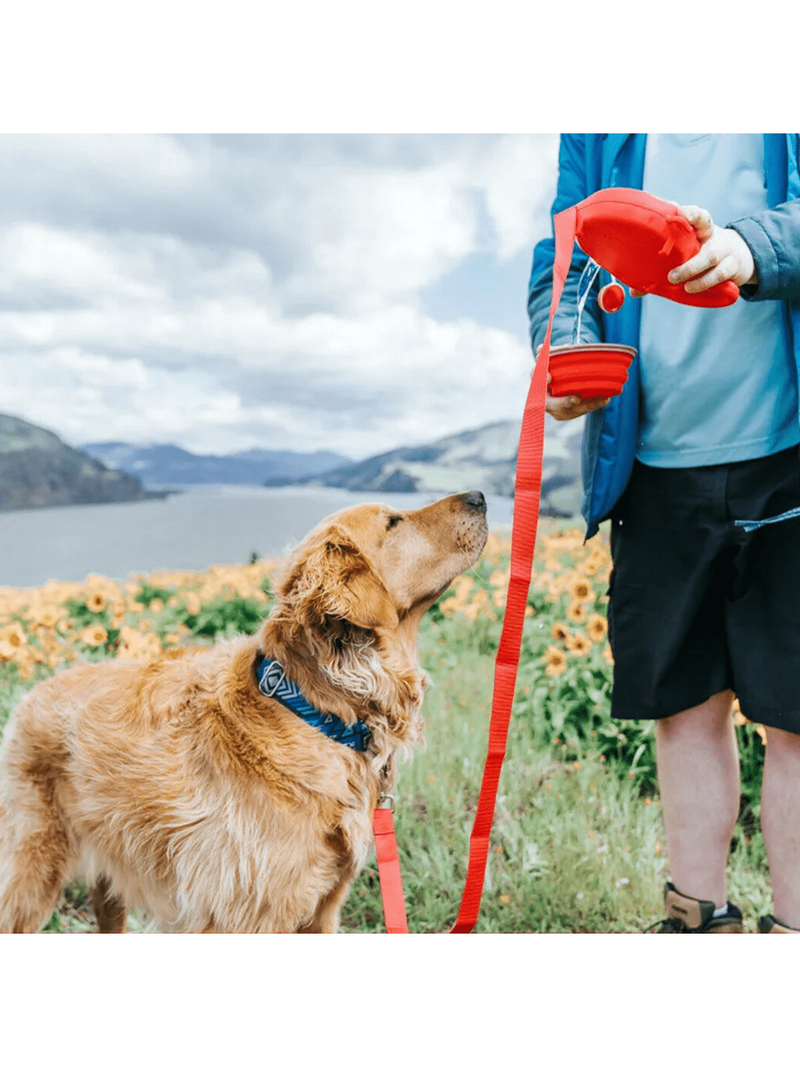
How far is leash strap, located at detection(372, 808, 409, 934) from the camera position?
5.67 ft

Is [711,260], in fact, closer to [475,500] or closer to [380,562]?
[475,500]

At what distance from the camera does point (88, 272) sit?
2.66m

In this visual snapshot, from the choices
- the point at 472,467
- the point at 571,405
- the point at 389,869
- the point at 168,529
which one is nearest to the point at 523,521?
the point at 571,405

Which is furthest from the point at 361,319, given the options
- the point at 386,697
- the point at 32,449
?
the point at 386,697

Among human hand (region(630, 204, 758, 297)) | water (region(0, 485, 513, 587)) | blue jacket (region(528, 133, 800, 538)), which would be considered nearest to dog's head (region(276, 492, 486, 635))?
blue jacket (region(528, 133, 800, 538))

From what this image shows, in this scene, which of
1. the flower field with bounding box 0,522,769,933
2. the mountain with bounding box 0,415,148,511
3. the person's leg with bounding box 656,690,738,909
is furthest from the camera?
the mountain with bounding box 0,415,148,511

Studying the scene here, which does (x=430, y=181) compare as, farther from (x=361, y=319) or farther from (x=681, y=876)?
(x=681, y=876)

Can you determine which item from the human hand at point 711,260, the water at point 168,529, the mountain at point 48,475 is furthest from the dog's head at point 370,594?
the mountain at point 48,475

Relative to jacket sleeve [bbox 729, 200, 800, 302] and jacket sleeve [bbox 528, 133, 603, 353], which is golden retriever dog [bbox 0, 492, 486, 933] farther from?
jacket sleeve [bbox 729, 200, 800, 302]

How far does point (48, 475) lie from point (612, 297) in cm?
234

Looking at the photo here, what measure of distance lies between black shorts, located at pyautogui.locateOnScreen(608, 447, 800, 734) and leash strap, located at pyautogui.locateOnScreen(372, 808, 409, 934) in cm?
61

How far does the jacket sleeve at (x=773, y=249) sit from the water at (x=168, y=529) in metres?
1.70

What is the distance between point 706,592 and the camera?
172cm
